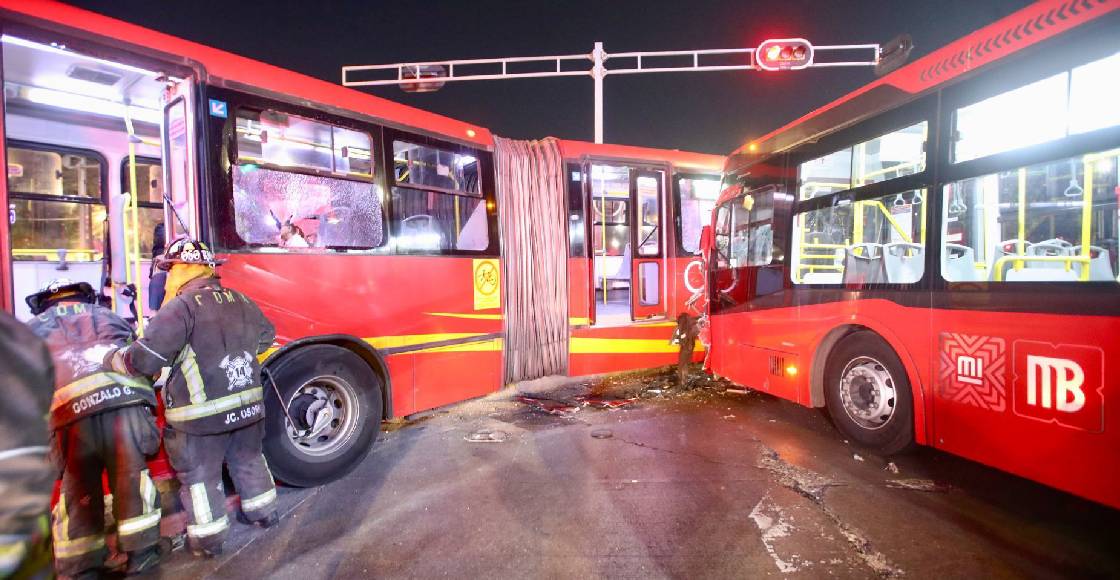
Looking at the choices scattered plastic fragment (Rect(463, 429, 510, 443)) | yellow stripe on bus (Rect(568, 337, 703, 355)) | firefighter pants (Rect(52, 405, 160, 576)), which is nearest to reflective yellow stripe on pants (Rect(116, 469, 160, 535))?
firefighter pants (Rect(52, 405, 160, 576))

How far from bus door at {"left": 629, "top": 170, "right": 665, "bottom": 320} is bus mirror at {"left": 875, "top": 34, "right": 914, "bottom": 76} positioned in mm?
2888

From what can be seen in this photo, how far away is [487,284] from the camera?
5836mm

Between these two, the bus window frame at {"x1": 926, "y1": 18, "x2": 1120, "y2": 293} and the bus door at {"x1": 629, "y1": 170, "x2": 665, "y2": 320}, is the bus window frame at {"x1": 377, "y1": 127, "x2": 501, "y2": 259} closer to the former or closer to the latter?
the bus door at {"x1": 629, "y1": 170, "x2": 665, "y2": 320}

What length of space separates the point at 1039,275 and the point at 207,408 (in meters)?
5.11

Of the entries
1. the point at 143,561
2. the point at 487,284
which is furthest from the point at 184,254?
the point at 487,284

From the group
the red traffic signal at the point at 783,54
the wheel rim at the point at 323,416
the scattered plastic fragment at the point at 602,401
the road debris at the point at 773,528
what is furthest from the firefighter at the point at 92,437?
the red traffic signal at the point at 783,54

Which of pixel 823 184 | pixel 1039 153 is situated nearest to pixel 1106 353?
pixel 1039 153

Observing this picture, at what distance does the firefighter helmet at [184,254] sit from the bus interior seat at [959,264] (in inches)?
197

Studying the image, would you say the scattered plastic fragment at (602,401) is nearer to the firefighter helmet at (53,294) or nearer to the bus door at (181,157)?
the bus door at (181,157)

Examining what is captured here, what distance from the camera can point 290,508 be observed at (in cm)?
384

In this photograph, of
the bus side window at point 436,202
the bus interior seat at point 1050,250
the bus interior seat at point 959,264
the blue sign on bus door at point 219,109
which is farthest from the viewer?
the bus side window at point 436,202

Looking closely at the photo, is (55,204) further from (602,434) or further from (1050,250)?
(1050,250)

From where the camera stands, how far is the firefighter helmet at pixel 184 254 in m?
3.23

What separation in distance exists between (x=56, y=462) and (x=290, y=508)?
4.59ft
